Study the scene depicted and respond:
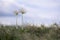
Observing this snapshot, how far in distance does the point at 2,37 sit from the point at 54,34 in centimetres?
479

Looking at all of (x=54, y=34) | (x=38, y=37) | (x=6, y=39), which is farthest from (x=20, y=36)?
(x=54, y=34)

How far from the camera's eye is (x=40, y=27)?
2072 centimetres

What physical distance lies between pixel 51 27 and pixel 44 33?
1.23m

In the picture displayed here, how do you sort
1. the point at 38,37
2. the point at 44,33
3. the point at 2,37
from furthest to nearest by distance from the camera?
1. the point at 44,33
2. the point at 38,37
3. the point at 2,37

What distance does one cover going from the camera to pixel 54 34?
743 inches

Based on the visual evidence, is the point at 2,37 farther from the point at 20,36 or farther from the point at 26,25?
the point at 26,25

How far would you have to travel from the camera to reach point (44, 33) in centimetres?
1955

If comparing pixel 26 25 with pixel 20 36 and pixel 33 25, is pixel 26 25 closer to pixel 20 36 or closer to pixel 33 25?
pixel 33 25

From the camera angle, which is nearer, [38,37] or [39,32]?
[38,37]

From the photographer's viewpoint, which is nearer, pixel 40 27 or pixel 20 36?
pixel 20 36

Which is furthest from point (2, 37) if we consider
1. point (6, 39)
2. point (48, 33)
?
point (48, 33)

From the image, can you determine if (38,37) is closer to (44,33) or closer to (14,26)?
(44,33)

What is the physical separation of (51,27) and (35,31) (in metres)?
1.25

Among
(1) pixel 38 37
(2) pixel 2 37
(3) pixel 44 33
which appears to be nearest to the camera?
(2) pixel 2 37
